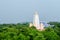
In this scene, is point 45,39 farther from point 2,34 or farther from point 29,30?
point 2,34

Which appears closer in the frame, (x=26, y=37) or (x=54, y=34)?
(x=26, y=37)

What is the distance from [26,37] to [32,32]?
707mm

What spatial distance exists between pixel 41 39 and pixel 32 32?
0.94 m

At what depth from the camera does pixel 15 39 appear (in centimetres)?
1023

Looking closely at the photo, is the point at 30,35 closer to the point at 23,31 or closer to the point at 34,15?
the point at 23,31

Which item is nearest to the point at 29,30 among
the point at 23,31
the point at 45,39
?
the point at 23,31

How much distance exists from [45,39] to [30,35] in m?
0.64

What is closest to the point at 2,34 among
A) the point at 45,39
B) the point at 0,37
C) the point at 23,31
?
the point at 0,37

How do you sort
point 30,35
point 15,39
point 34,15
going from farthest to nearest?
point 34,15, point 30,35, point 15,39

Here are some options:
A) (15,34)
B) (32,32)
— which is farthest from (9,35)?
(32,32)

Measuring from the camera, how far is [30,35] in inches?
429

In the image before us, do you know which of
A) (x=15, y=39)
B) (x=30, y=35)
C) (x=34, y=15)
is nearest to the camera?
(x=15, y=39)

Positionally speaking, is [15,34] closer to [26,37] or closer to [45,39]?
[26,37]

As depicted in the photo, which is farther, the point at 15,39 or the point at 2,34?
the point at 2,34
